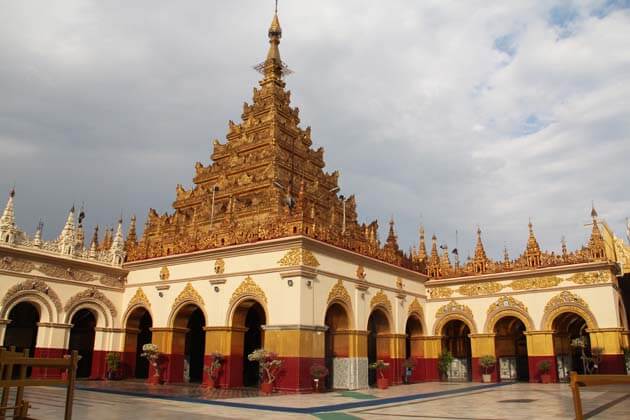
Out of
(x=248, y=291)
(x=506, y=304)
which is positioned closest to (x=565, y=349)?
(x=506, y=304)

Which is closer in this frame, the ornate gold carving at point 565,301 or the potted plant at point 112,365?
the potted plant at point 112,365

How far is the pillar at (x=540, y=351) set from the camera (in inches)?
933

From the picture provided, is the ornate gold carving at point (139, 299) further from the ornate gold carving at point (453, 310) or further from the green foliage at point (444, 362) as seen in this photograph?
the green foliage at point (444, 362)

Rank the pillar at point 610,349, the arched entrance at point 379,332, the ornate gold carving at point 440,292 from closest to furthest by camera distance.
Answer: the pillar at point 610,349 < the arched entrance at point 379,332 < the ornate gold carving at point 440,292

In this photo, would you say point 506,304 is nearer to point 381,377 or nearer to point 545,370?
point 545,370

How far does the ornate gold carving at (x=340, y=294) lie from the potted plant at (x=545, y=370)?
921cm

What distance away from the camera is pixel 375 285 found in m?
23.4

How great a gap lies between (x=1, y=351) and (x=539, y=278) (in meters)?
23.1

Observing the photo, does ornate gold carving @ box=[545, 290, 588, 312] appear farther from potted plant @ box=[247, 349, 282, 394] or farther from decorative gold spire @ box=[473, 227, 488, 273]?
potted plant @ box=[247, 349, 282, 394]

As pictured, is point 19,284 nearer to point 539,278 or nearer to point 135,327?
point 135,327

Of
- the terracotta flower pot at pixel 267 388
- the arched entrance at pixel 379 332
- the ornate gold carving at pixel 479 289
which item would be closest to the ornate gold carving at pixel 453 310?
the ornate gold carving at pixel 479 289

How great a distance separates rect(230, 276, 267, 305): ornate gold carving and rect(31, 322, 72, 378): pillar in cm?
730

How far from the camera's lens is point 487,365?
2503cm

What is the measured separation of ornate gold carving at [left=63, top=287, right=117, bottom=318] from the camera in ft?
73.5
